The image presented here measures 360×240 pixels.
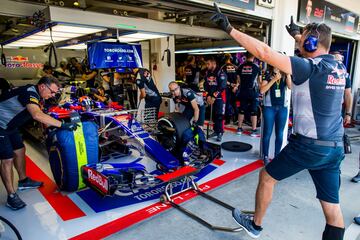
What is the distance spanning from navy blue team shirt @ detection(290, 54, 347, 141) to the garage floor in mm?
1090

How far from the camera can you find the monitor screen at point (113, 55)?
463 cm

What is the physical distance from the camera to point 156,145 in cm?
342

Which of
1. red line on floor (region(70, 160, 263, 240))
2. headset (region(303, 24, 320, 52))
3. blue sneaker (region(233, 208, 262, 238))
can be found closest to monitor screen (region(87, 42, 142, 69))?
red line on floor (region(70, 160, 263, 240))

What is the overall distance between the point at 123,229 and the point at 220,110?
3330 mm

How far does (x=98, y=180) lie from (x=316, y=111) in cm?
201

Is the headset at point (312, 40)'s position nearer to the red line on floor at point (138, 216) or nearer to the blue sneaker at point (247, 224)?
the blue sneaker at point (247, 224)

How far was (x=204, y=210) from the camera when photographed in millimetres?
2754

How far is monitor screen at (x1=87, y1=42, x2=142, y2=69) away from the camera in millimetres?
4633

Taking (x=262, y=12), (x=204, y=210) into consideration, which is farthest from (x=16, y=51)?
(x=204, y=210)

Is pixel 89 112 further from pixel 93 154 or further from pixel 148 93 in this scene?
pixel 148 93

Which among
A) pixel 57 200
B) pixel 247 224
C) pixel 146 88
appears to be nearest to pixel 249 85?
pixel 146 88

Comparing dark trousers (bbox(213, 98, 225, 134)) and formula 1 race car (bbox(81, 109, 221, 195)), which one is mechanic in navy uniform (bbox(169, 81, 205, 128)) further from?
dark trousers (bbox(213, 98, 225, 134))

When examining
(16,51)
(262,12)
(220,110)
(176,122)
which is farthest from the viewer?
(16,51)

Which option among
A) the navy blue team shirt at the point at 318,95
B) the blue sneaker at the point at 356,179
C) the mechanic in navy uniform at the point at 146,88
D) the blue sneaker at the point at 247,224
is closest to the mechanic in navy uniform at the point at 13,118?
the blue sneaker at the point at 247,224
